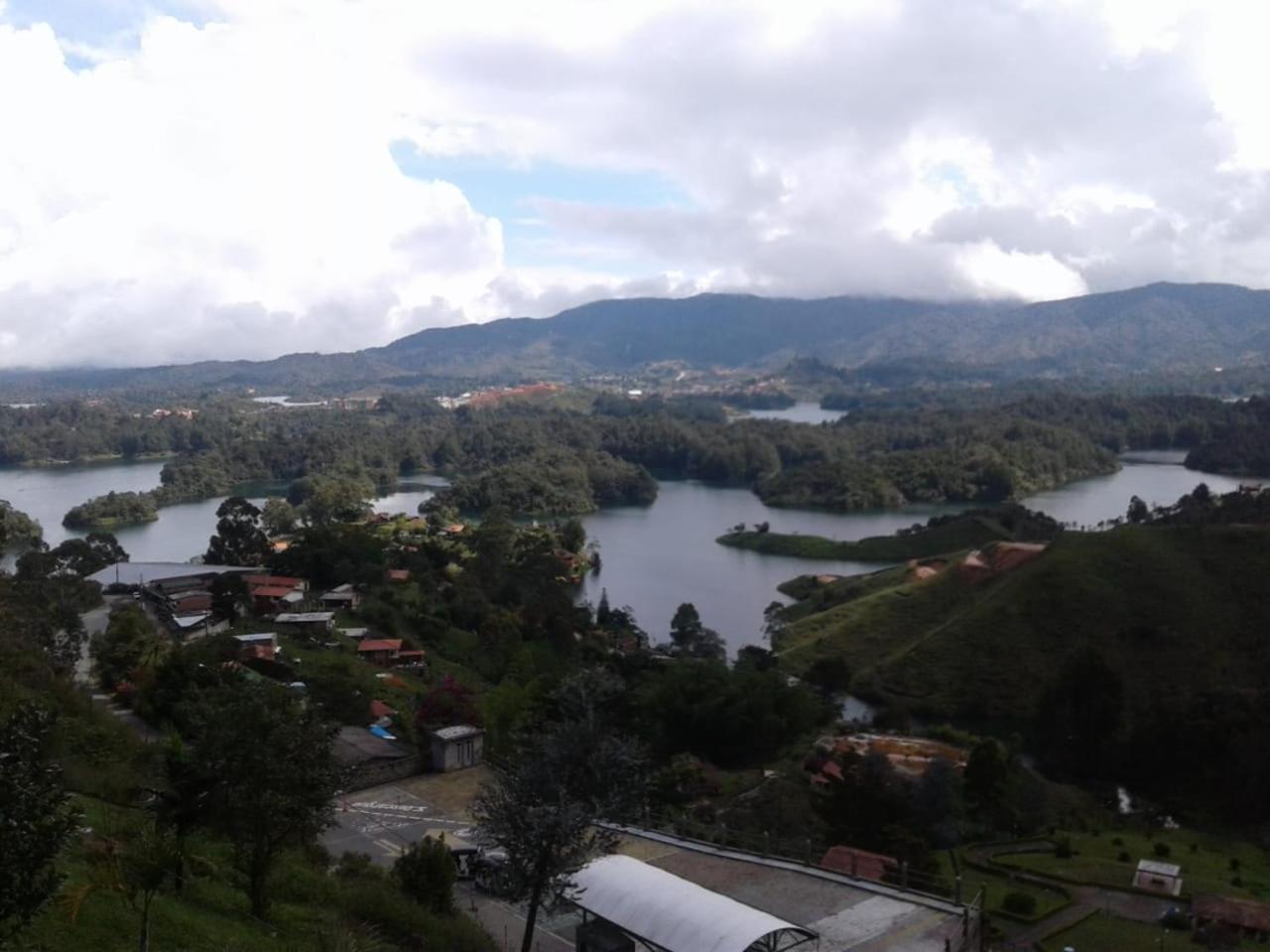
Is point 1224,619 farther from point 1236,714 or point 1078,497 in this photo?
point 1078,497

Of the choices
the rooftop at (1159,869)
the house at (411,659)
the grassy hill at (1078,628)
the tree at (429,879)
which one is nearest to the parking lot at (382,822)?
the tree at (429,879)

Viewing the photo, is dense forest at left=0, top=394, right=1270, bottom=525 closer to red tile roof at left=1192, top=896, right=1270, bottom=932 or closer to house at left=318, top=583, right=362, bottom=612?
house at left=318, top=583, right=362, bottom=612

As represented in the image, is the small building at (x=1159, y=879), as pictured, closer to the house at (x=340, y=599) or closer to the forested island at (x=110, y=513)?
the house at (x=340, y=599)

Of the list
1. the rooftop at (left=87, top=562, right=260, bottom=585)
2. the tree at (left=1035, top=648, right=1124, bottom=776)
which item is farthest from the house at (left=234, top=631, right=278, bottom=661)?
the tree at (left=1035, top=648, right=1124, bottom=776)

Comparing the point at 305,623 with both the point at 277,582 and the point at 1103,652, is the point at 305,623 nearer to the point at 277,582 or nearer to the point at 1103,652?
the point at 277,582

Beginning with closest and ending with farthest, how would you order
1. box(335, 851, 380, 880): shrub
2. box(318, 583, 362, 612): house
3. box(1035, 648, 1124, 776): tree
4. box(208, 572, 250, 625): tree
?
box(335, 851, 380, 880): shrub, box(1035, 648, 1124, 776): tree, box(208, 572, 250, 625): tree, box(318, 583, 362, 612): house

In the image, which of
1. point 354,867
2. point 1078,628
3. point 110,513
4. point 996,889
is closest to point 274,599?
point 354,867

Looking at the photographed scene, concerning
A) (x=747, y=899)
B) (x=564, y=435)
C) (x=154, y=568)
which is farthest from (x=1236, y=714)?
(x=564, y=435)
